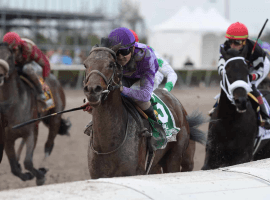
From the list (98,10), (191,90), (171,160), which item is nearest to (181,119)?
(171,160)

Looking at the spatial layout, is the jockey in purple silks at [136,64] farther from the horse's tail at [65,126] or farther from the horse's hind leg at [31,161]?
the horse's tail at [65,126]

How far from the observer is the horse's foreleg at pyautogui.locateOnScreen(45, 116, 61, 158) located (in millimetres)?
6848

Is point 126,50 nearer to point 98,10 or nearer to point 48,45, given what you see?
point 48,45

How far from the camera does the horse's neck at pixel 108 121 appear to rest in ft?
10.8

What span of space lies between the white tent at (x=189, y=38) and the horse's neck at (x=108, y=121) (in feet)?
58.4

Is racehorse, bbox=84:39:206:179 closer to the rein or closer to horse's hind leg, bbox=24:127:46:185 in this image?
the rein

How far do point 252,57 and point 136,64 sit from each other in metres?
2.11

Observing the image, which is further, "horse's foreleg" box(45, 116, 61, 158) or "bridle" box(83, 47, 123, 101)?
"horse's foreleg" box(45, 116, 61, 158)

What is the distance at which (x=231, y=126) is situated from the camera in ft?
15.6

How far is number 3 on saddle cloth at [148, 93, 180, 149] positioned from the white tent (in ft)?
56.2

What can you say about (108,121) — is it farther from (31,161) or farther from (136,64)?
(31,161)

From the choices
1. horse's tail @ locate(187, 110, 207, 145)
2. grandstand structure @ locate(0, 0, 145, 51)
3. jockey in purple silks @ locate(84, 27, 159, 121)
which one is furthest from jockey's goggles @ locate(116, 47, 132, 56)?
grandstand structure @ locate(0, 0, 145, 51)

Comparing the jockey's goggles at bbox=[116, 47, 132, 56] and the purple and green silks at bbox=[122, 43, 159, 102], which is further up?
the jockey's goggles at bbox=[116, 47, 132, 56]

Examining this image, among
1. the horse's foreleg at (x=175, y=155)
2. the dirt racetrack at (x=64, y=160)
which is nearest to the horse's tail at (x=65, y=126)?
the dirt racetrack at (x=64, y=160)
